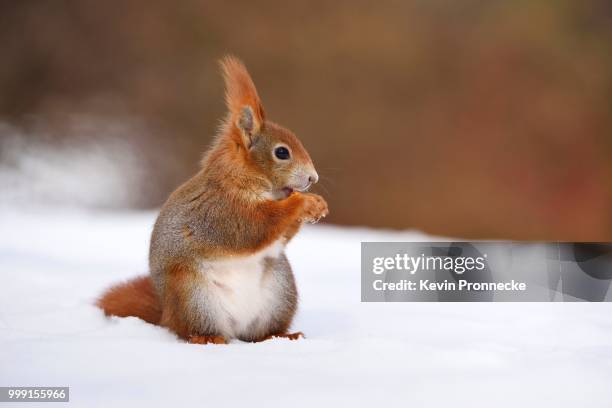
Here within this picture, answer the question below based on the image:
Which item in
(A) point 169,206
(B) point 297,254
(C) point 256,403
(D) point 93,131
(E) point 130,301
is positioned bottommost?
(C) point 256,403

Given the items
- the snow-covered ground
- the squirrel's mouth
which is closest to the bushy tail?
the snow-covered ground

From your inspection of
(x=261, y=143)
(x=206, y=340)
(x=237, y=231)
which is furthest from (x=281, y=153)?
(x=206, y=340)

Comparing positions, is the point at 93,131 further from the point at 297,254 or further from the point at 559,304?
the point at 559,304

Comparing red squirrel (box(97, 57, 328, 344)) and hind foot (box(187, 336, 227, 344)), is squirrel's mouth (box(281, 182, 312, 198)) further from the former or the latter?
hind foot (box(187, 336, 227, 344))

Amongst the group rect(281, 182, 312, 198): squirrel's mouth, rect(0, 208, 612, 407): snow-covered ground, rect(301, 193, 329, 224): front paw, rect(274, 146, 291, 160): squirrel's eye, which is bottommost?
rect(0, 208, 612, 407): snow-covered ground

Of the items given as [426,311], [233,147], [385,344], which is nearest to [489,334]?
[426,311]

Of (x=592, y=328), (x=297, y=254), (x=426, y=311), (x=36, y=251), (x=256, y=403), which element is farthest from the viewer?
(x=297, y=254)

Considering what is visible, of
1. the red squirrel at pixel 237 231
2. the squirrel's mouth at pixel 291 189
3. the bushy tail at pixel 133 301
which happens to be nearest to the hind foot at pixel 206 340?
Result: the red squirrel at pixel 237 231
